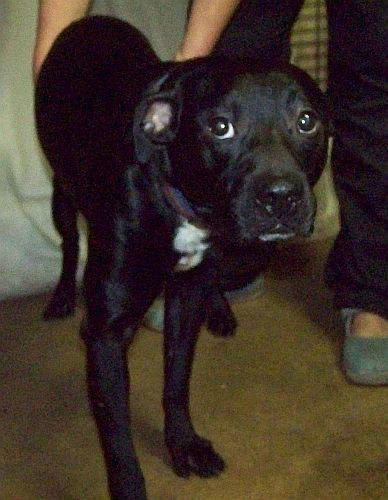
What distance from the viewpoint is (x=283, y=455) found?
1602 mm

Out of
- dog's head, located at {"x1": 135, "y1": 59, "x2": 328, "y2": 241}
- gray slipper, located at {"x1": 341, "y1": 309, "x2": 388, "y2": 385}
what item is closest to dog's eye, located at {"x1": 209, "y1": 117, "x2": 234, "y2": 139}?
dog's head, located at {"x1": 135, "y1": 59, "x2": 328, "y2": 241}

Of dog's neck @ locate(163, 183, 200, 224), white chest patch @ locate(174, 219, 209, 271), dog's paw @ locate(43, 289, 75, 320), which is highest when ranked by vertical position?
dog's neck @ locate(163, 183, 200, 224)

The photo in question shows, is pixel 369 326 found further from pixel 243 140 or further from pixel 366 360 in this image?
pixel 243 140

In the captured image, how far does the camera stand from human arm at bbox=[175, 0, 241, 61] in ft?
5.59

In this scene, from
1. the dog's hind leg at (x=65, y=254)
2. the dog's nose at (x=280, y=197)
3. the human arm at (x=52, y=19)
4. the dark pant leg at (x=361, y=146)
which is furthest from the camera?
the dog's hind leg at (x=65, y=254)

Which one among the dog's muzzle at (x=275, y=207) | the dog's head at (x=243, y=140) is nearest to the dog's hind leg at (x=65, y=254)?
the dog's head at (x=243, y=140)

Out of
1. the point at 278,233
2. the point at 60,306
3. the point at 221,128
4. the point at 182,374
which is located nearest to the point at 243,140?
the point at 221,128

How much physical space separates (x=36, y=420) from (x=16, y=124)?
75cm

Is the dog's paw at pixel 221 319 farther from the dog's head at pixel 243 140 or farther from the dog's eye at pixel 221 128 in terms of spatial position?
the dog's eye at pixel 221 128

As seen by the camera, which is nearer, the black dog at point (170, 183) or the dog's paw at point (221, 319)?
the black dog at point (170, 183)

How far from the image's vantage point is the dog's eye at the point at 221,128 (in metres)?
1.27

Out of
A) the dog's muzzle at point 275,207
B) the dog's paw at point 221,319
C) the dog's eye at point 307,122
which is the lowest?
the dog's paw at point 221,319

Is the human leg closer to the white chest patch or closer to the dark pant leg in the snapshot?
the dark pant leg

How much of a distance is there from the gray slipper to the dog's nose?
0.64 metres
